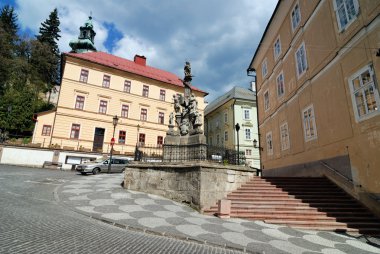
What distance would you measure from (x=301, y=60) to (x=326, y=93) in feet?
12.0

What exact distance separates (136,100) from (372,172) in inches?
1217

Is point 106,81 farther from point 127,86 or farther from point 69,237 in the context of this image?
point 69,237

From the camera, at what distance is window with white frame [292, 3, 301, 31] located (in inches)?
567

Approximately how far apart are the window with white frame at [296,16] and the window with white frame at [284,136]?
6754 millimetres

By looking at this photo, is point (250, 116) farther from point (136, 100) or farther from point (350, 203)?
point (350, 203)

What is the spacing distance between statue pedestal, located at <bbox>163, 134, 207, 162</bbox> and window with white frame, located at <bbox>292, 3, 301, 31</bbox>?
10369 mm

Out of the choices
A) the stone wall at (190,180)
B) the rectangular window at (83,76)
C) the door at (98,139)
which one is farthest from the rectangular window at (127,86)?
the stone wall at (190,180)

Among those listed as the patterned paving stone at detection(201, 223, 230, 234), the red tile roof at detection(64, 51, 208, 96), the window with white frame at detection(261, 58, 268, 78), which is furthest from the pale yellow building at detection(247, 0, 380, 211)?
the red tile roof at detection(64, 51, 208, 96)

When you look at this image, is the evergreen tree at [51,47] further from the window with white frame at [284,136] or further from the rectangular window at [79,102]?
the window with white frame at [284,136]

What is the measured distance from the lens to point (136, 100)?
34.4m

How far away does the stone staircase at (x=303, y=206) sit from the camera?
25.3ft

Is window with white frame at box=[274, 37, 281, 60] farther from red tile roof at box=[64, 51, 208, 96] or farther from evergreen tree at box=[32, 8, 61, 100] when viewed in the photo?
evergreen tree at box=[32, 8, 61, 100]

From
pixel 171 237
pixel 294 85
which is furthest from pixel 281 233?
pixel 294 85

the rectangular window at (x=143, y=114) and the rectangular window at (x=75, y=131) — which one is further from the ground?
the rectangular window at (x=143, y=114)
